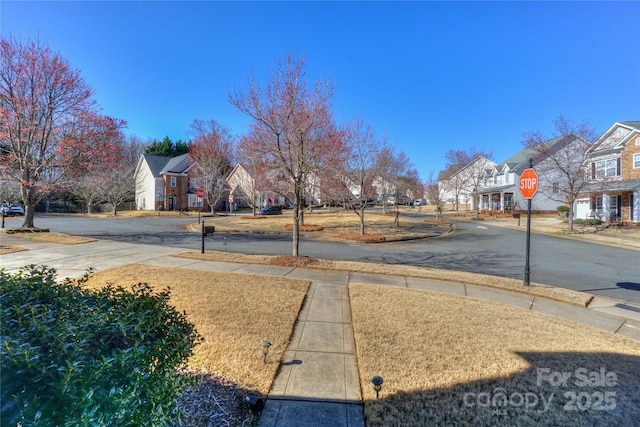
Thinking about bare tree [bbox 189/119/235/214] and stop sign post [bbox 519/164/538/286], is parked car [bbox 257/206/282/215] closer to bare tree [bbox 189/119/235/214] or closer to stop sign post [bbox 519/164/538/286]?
bare tree [bbox 189/119/235/214]

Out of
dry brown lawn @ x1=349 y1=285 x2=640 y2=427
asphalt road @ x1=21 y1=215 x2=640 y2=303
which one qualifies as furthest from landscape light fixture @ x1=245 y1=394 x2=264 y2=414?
asphalt road @ x1=21 y1=215 x2=640 y2=303

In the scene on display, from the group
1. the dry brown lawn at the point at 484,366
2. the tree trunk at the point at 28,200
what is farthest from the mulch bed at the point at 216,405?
the tree trunk at the point at 28,200

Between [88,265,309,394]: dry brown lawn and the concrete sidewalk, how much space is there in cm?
24

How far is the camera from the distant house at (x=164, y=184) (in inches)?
1877

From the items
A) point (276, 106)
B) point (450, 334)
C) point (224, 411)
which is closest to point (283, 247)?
point (276, 106)

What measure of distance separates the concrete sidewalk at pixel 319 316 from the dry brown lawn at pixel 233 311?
24 cm

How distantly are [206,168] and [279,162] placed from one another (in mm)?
30739

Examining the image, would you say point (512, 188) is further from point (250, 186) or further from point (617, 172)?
point (250, 186)

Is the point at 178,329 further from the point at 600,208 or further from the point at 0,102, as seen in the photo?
the point at 600,208

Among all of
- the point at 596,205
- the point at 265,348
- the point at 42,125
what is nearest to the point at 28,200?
the point at 42,125

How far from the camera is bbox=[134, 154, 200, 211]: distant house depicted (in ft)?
156

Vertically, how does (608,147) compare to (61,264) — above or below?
above

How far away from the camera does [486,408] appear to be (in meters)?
2.97

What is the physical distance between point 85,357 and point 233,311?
11.9 ft
